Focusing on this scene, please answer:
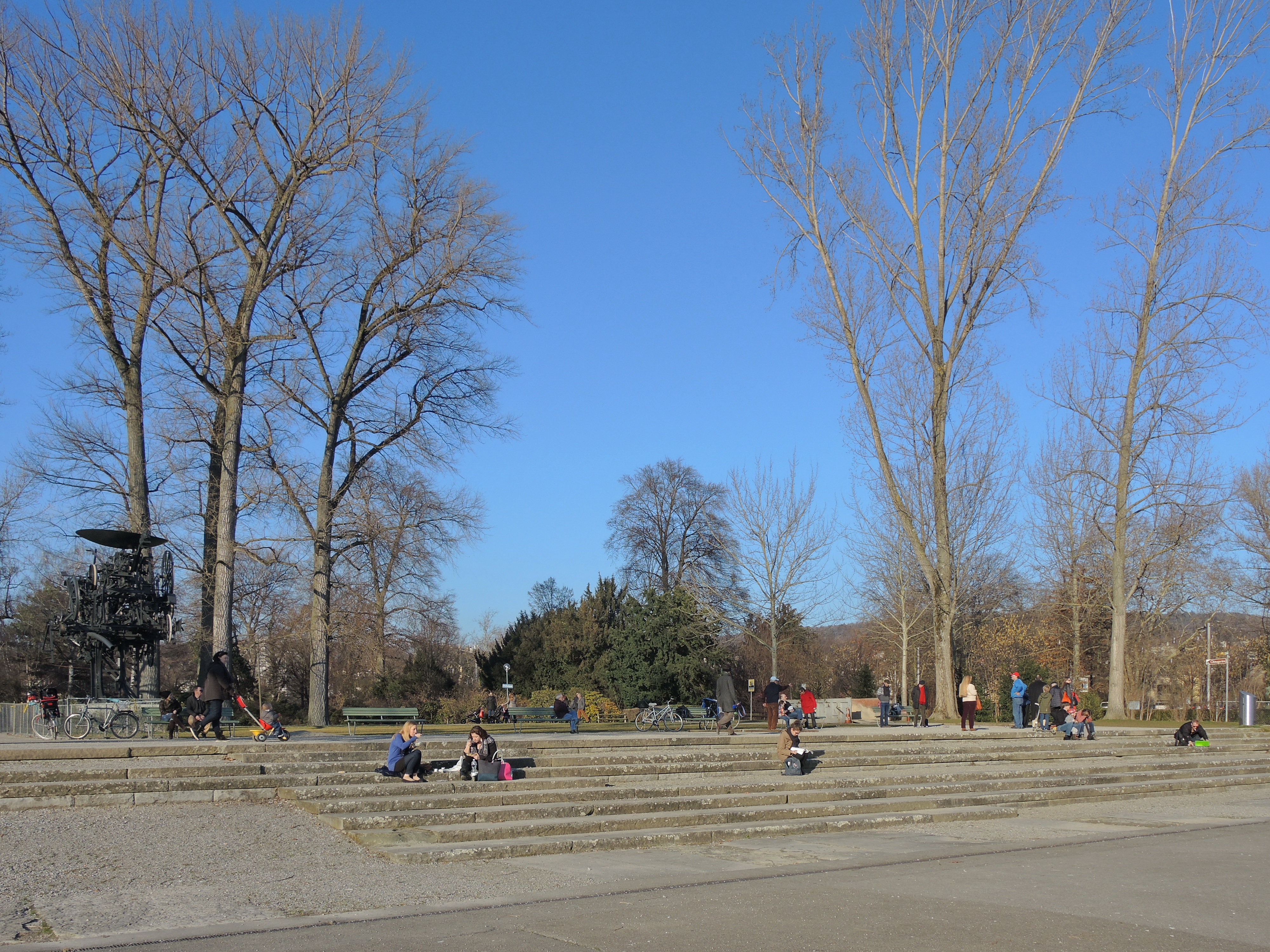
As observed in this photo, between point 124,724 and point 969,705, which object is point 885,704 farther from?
point 124,724

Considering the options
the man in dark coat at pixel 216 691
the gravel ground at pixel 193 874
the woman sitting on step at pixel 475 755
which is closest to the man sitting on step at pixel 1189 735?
the woman sitting on step at pixel 475 755

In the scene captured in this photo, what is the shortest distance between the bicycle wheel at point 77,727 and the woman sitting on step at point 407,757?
19.5ft

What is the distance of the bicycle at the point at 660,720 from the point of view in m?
25.4

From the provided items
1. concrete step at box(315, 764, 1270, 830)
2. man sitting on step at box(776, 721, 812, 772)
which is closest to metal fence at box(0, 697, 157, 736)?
concrete step at box(315, 764, 1270, 830)

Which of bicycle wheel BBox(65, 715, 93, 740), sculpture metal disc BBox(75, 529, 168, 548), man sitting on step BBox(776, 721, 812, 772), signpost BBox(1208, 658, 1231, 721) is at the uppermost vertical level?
sculpture metal disc BBox(75, 529, 168, 548)

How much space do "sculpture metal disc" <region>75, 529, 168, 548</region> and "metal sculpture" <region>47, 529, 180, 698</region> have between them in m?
0.02

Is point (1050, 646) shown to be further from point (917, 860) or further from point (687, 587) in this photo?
point (917, 860)

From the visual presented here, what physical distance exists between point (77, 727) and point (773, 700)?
44.9 ft

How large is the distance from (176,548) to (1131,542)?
28579 mm

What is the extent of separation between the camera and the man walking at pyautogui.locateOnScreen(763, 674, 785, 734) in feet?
74.5

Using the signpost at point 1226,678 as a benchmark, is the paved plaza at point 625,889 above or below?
above

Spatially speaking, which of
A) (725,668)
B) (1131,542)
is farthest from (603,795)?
(725,668)

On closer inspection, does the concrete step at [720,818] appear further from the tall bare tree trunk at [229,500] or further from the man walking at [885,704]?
the tall bare tree trunk at [229,500]

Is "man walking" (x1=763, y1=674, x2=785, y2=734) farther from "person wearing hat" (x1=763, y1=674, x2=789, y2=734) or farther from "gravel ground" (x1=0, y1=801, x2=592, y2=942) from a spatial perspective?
"gravel ground" (x1=0, y1=801, x2=592, y2=942)
